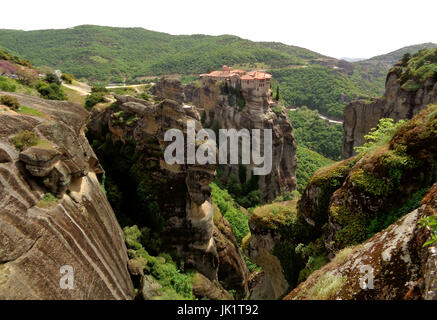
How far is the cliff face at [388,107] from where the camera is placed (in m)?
31.0

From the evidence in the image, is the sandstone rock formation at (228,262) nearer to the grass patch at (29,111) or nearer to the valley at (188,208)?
the valley at (188,208)

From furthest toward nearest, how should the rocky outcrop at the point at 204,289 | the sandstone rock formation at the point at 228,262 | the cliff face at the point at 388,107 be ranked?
1. the cliff face at the point at 388,107
2. the sandstone rock formation at the point at 228,262
3. the rocky outcrop at the point at 204,289

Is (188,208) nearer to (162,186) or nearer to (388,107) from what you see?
(162,186)

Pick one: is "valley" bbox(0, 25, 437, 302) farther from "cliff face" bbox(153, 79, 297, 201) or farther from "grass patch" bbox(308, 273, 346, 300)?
"cliff face" bbox(153, 79, 297, 201)

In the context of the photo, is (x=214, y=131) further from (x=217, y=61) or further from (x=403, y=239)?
(x=217, y=61)

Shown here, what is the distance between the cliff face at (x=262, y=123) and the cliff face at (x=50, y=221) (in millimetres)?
33197

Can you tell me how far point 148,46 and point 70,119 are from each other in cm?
15430

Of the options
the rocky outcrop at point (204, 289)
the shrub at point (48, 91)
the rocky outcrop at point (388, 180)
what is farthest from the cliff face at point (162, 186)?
the rocky outcrop at point (388, 180)

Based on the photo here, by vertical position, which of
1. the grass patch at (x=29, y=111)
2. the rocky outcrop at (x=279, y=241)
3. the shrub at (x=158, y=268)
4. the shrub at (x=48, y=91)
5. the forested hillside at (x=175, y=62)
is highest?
the forested hillside at (x=175, y=62)

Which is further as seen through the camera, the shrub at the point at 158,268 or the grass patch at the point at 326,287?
the shrub at the point at 158,268

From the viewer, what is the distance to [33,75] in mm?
28859

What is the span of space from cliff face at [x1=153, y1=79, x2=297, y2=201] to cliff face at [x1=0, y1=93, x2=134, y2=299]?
33.2m

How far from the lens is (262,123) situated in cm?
4303
